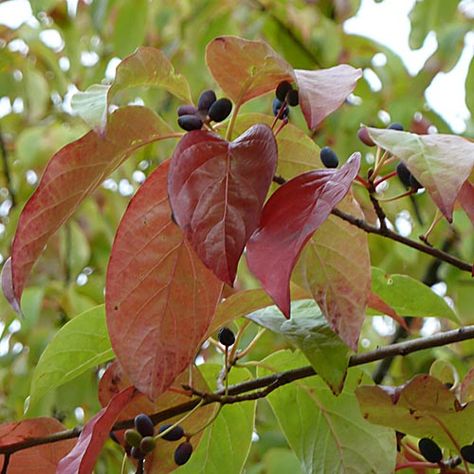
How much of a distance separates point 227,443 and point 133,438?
0.13 m

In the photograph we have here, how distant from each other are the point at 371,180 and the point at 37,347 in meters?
1.14

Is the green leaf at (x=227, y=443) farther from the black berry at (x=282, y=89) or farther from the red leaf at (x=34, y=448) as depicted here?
the black berry at (x=282, y=89)

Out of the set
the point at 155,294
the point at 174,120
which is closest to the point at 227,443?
the point at 155,294

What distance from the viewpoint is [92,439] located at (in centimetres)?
51

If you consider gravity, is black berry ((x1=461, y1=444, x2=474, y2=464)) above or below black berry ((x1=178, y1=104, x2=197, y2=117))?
below

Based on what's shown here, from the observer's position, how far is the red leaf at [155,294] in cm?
50

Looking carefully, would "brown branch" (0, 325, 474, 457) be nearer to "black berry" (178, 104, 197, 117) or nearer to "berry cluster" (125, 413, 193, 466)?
"berry cluster" (125, 413, 193, 466)

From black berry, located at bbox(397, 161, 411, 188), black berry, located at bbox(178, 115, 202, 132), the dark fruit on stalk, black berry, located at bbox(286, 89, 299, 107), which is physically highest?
black berry, located at bbox(178, 115, 202, 132)

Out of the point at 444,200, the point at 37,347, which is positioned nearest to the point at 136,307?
the point at 444,200

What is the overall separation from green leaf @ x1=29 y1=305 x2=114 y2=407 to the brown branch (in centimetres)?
6

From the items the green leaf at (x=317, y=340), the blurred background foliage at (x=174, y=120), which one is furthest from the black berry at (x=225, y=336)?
the blurred background foliage at (x=174, y=120)

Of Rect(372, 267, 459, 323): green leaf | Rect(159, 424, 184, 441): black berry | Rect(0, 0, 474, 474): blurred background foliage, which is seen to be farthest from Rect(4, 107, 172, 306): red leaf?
Rect(0, 0, 474, 474): blurred background foliage

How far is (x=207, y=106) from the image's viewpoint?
0.53m

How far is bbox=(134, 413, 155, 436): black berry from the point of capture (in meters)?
0.52
